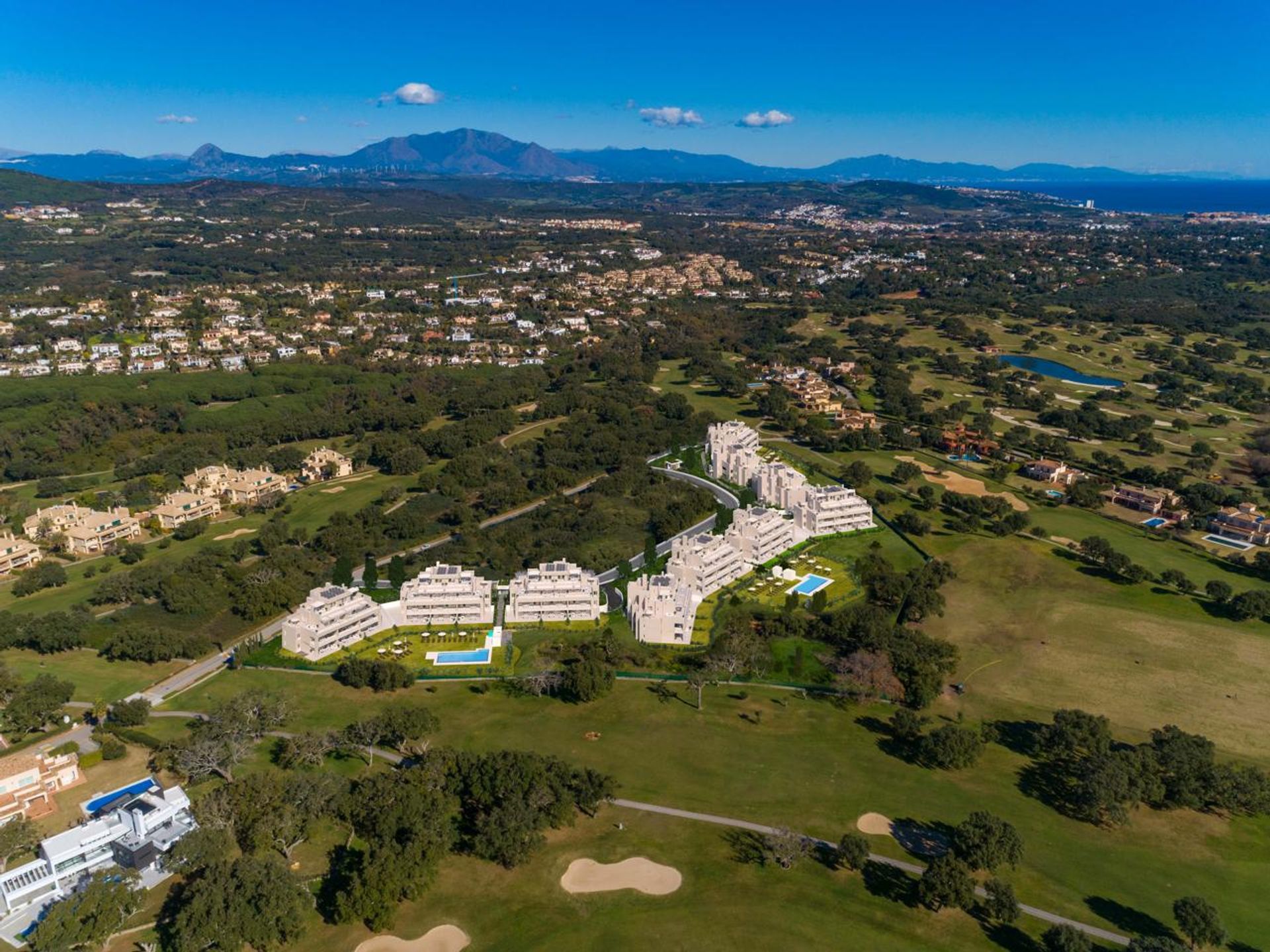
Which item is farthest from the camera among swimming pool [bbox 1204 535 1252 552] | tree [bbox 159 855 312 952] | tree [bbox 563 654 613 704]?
swimming pool [bbox 1204 535 1252 552]

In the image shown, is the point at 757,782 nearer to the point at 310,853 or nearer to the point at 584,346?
the point at 310,853

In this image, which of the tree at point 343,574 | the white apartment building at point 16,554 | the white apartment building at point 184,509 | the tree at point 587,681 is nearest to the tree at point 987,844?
the tree at point 587,681

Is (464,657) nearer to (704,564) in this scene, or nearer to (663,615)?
(663,615)

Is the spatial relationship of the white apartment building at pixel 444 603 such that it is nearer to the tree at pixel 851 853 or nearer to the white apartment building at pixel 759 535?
the white apartment building at pixel 759 535

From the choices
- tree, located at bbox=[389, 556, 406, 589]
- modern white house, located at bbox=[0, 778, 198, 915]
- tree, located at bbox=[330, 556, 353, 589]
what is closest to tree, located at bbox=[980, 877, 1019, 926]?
modern white house, located at bbox=[0, 778, 198, 915]

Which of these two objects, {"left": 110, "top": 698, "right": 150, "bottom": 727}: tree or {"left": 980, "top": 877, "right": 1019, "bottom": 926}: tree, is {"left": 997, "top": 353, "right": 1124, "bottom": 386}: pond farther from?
{"left": 110, "top": 698, "right": 150, "bottom": 727}: tree

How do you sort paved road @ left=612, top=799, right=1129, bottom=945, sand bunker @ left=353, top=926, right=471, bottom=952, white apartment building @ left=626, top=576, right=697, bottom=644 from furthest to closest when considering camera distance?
white apartment building @ left=626, top=576, right=697, bottom=644 < paved road @ left=612, top=799, right=1129, bottom=945 < sand bunker @ left=353, top=926, right=471, bottom=952

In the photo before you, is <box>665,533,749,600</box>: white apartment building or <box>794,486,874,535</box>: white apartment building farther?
<box>794,486,874,535</box>: white apartment building

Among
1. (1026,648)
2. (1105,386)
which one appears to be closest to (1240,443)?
(1105,386)
